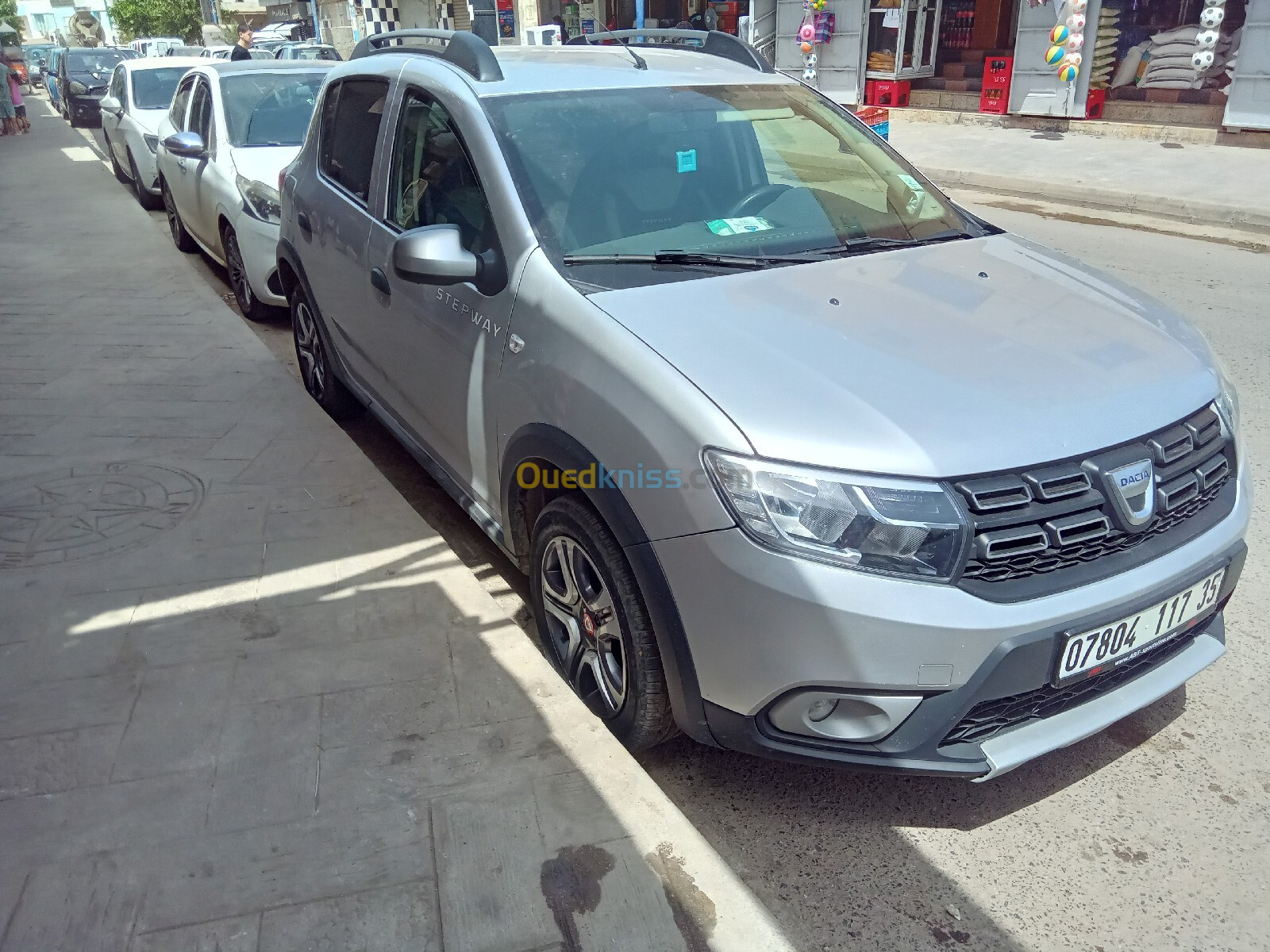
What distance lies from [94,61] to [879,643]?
92.1ft

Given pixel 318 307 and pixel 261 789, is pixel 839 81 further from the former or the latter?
pixel 261 789

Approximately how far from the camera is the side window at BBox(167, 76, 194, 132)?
816cm

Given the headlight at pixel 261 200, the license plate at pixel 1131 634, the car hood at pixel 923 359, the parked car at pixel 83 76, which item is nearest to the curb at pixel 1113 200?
the headlight at pixel 261 200

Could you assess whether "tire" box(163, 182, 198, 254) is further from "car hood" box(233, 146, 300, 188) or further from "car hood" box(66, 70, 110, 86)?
"car hood" box(66, 70, 110, 86)

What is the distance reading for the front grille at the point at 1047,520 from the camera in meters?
2.01

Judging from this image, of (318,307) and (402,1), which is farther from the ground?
(402,1)

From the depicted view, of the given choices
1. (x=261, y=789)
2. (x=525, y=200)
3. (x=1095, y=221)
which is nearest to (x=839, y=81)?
(x=1095, y=221)

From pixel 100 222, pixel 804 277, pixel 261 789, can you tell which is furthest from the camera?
pixel 100 222

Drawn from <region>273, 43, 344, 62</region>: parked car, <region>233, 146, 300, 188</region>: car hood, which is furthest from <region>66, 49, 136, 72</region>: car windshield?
<region>233, 146, 300, 188</region>: car hood

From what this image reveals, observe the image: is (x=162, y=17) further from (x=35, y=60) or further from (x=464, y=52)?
(x=464, y=52)

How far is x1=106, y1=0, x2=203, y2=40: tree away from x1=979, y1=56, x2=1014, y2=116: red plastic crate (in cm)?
4421

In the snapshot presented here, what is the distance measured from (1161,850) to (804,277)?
5.61ft

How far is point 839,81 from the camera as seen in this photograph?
17766 millimetres

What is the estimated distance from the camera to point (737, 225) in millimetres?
3018
